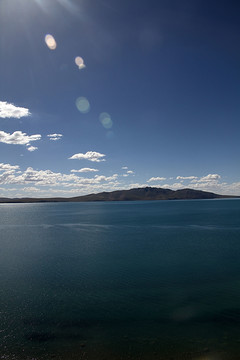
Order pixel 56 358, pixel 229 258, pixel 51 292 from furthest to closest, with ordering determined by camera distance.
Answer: pixel 229 258
pixel 51 292
pixel 56 358

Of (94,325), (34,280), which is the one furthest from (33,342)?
(34,280)

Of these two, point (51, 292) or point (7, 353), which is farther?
point (51, 292)

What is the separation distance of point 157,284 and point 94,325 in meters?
11.2

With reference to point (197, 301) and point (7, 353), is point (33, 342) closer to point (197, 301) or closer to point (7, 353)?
point (7, 353)

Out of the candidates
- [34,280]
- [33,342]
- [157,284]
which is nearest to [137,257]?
[157,284]

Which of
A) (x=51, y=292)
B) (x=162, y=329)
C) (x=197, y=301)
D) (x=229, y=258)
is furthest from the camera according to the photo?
(x=229, y=258)

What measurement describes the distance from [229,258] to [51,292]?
29250 millimetres

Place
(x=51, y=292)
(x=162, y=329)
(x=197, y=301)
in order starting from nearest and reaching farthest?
(x=162, y=329), (x=197, y=301), (x=51, y=292)

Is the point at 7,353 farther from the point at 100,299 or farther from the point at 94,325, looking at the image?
the point at 100,299

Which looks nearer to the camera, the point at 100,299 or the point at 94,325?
the point at 94,325

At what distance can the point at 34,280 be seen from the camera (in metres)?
30.1

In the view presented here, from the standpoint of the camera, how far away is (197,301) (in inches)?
920

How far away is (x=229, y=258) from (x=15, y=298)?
32.9 m

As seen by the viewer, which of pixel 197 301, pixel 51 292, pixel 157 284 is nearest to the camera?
pixel 197 301
